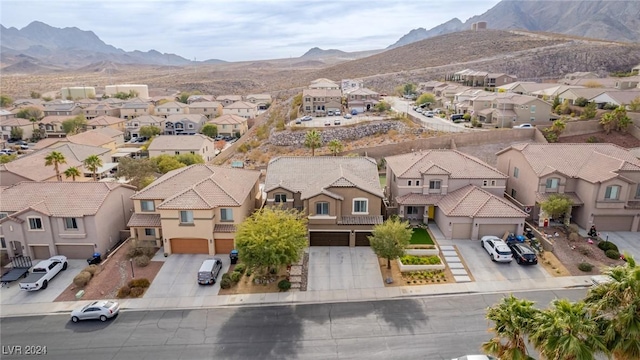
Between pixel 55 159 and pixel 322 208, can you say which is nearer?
pixel 322 208

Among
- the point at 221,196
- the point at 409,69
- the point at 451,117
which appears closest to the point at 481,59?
the point at 409,69

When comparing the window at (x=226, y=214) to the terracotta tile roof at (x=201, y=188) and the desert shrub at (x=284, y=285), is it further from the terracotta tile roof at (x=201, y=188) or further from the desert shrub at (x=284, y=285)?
the desert shrub at (x=284, y=285)

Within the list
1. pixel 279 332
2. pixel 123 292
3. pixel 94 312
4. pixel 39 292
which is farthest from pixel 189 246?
pixel 279 332

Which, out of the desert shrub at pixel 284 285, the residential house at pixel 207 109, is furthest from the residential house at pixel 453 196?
the residential house at pixel 207 109

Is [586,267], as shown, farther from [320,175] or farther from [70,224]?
[70,224]

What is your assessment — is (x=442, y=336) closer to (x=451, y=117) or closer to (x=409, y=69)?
(x=451, y=117)

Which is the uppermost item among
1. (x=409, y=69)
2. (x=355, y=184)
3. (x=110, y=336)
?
(x=409, y=69)

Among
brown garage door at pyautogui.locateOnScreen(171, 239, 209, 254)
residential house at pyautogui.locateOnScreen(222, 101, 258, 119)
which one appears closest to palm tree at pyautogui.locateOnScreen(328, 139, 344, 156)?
brown garage door at pyautogui.locateOnScreen(171, 239, 209, 254)
